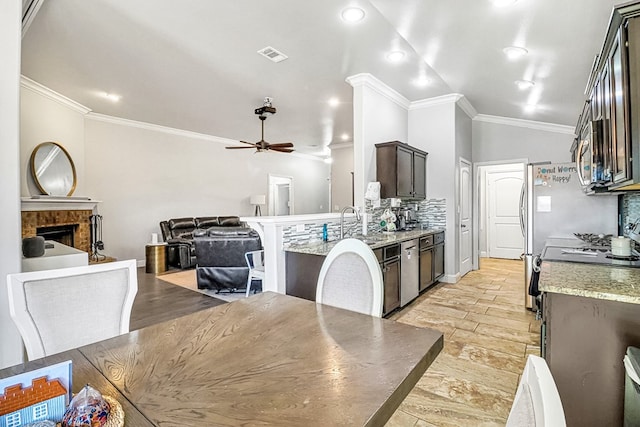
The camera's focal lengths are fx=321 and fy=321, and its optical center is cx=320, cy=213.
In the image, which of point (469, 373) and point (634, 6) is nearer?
point (634, 6)

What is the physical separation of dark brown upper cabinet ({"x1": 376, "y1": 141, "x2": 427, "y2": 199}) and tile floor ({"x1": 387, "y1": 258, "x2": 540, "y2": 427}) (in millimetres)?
1514

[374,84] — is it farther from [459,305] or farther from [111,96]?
[111,96]

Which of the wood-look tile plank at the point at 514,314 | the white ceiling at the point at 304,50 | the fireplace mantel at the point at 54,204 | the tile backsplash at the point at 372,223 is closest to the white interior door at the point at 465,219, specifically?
the tile backsplash at the point at 372,223

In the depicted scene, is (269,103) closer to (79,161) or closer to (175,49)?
(175,49)

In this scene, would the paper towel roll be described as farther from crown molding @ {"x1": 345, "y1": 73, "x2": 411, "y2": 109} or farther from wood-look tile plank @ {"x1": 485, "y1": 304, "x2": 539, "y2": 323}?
crown molding @ {"x1": 345, "y1": 73, "x2": 411, "y2": 109}

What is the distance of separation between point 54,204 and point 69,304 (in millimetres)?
4406

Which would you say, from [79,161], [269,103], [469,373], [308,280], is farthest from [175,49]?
[469,373]

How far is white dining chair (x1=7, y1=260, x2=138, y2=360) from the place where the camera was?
4.34 feet

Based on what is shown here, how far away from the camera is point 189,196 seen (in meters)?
7.38

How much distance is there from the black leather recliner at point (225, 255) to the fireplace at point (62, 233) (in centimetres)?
223

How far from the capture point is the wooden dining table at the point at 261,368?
804mm

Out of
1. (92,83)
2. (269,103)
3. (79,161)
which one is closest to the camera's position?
(92,83)

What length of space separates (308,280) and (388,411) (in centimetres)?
228

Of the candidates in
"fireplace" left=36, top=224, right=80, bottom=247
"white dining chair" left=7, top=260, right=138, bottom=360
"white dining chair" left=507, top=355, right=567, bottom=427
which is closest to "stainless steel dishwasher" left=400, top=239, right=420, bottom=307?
"white dining chair" left=7, top=260, right=138, bottom=360
